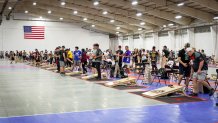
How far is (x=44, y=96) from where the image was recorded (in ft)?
30.0

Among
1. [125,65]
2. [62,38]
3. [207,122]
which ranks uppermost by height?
[62,38]

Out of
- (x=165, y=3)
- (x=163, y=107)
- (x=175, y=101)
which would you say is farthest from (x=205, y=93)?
(x=165, y=3)

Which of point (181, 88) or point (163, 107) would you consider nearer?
point (163, 107)

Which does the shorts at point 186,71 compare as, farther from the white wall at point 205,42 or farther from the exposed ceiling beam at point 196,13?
the white wall at point 205,42

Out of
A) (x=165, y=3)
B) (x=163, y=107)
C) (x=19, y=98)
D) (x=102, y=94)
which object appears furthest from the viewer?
(x=165, y=3)

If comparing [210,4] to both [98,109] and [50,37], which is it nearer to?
[98,109]

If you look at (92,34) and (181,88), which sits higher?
(92,34)

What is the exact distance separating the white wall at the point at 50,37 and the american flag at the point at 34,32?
0.47 meters

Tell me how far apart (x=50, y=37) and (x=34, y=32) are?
252 centimetres

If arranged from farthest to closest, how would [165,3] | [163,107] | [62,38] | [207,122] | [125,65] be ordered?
1. [62,38]
2. [165,3]
3. [125,65]
4. [163,107]
5. [207,122]

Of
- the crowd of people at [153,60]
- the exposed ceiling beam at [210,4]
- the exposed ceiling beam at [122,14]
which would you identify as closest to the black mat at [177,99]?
the crowd of people at [153,60]

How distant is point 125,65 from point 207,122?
10.9 m

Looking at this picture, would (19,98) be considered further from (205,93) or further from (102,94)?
(205,93)

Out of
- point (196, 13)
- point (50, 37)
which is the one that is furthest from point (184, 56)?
point (50, 37)
